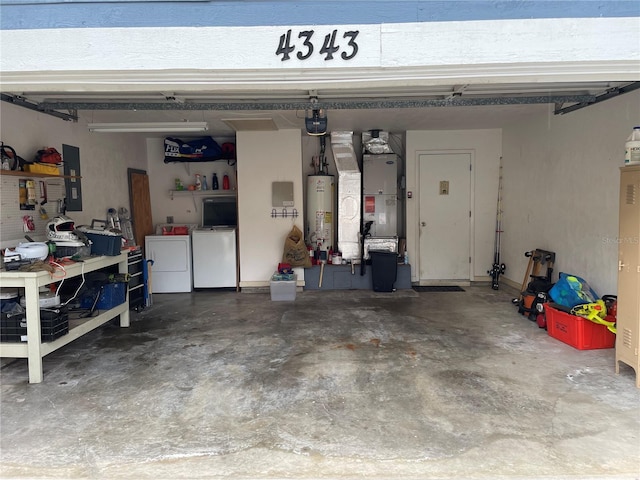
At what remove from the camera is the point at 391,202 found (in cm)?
659

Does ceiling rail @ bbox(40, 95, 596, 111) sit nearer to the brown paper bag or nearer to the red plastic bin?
the red plastic bin

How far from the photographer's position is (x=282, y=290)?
5875 mm

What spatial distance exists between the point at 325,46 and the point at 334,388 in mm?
2364

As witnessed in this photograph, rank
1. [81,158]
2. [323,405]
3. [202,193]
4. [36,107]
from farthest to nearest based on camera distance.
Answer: [202,193]
[81,158]
[36,107]
[323,405]

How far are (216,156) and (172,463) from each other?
523cm

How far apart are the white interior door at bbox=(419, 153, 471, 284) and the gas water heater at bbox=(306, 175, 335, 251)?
151cm

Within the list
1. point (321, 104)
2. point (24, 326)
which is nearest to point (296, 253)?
point (321, 104)

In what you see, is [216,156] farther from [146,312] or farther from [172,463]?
[172,463]

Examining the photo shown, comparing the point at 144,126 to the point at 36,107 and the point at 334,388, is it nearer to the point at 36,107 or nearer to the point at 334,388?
the point at 36,107

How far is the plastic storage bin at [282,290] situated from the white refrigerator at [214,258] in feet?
3.05

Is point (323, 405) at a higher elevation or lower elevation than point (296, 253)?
lower

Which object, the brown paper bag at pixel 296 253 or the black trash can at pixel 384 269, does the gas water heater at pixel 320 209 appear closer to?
the brown paper bag at pixel 296 253

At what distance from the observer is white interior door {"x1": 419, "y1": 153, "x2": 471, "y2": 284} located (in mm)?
6672

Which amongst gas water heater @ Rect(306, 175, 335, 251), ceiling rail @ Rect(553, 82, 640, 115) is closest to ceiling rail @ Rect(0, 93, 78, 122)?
gas water heater @ Rect(306, 175, 335, 251)
